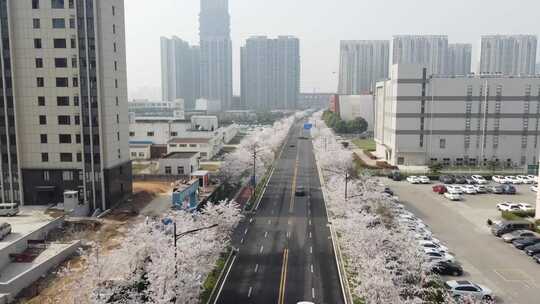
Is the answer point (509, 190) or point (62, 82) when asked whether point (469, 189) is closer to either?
point (509, 190)

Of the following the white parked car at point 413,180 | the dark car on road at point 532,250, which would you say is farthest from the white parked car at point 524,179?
the dark car on road at point 532,250

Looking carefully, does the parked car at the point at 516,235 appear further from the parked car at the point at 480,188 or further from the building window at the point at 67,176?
the building window at the point at 67,176

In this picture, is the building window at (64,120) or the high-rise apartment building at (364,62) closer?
the building window at (64,120)

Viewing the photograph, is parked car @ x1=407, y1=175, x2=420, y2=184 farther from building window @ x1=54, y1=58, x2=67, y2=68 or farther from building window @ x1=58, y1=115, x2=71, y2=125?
building window @ x1=54, y1=58, x2=67, y2=68

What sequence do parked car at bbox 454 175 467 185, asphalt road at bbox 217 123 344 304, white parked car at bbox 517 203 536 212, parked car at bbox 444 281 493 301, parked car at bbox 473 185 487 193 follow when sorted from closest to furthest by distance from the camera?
1. parked car at bbox 444 281 493 301
2. asphalt road at bbox 217 123 344 304
3. white parked car at bbox 517 203 536 212
4. parked car at bbox 473 185 487 193
5. parked car at bbox 454 175 467 185

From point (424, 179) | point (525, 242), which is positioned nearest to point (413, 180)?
point (424, 179)

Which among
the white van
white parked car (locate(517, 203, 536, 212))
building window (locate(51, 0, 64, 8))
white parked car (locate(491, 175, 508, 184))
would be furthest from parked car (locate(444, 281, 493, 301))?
building window (locate(51, 0, 64, 8))
